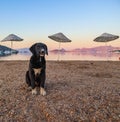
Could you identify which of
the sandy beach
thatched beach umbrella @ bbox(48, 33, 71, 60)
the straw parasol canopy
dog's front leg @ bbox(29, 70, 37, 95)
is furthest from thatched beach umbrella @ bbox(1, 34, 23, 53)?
dog's front leg @ bbox(29, 70, 37, 95)

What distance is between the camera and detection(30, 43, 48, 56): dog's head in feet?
22.5

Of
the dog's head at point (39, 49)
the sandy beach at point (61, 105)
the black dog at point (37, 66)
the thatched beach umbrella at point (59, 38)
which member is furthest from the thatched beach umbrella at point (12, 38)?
the dog's head at point (39, 49)

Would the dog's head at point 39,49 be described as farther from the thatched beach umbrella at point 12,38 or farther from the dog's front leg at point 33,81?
the thatched beach umbrella at point 12,38

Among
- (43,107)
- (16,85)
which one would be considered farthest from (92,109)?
(16,85)

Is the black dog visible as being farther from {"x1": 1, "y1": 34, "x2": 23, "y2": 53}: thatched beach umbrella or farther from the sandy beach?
{"x1": 1, "y1": 34, "x2": 23, "y2": 53}: thatched beach umbrella

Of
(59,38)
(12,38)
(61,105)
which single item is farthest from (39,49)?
(12,38)

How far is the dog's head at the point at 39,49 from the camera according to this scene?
22.5ft

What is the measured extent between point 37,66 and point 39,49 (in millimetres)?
491

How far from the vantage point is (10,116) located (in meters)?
5.62

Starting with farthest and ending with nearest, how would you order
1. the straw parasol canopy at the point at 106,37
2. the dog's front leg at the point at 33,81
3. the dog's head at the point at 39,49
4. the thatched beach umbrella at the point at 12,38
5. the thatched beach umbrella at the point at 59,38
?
the thatched beach umbrella at the point at 12,38 → the straw parasol canopy at the point at 106,37 → the thatched beach umbrella at the point at 59,38 → the dog's front leg at the point at 33,81 → the dog's head at the point at 39,49

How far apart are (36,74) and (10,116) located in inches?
72.5

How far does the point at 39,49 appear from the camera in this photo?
6883mm

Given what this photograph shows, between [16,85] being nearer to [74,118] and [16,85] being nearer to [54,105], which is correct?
[54,105]

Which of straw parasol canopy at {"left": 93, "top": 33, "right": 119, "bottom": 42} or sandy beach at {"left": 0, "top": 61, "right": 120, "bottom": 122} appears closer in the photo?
sandy beach at {"left": 0, "top": 61, "right": 120, "bottom": 122}
